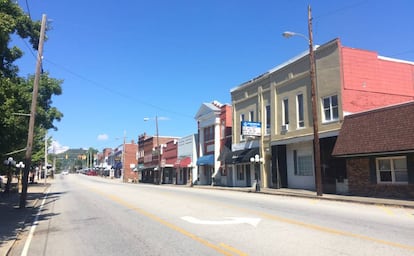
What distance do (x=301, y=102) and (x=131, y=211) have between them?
56.5ft

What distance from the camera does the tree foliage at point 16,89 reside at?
1306 cm

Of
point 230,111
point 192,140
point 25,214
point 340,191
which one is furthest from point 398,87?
point 192,140

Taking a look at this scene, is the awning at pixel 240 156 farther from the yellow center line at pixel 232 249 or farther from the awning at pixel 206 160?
the yellow center line at pixel 232 249

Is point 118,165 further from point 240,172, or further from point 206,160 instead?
point 240,172

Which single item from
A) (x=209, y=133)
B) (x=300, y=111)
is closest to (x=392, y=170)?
(x=300, y=111)

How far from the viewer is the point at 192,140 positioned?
166ft

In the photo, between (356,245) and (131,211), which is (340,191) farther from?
(356,245)

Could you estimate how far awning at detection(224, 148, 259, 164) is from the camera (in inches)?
1369

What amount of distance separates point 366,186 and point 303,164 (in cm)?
694

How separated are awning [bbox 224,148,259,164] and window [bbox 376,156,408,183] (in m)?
13.6

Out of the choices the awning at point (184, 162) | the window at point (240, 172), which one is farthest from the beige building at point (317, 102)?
the awning at point (184, 162)

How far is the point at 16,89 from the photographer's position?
14992mm

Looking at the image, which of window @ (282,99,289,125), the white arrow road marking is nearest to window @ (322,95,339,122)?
window @ (282,99,289,125)

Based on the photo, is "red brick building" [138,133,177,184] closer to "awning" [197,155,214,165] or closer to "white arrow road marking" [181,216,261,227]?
"awning" [197,155,214,165]
